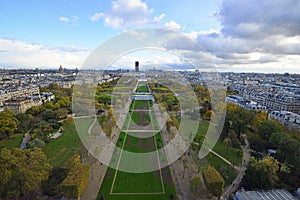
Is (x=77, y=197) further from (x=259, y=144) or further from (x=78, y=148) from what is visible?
(x=259, y=144)

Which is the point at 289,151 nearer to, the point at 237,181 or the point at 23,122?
the point at 237,181

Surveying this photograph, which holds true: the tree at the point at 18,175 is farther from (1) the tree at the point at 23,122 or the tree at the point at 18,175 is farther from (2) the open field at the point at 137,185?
(1) the tree at the point at 23,122

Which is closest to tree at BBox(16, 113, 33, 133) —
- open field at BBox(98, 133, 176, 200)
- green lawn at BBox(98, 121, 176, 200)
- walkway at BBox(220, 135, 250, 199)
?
green lawn at BBox(98, 121, 176, 200)

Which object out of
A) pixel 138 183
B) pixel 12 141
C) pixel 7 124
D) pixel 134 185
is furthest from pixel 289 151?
pixel 7 124

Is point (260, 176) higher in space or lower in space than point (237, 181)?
higher

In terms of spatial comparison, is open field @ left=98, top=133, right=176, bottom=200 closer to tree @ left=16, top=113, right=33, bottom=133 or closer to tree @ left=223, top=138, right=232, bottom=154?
tree @ left=223, top=138, right=232, bottom=154

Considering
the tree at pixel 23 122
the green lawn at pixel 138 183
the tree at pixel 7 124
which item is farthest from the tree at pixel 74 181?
the tree at pixel 23 122
